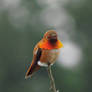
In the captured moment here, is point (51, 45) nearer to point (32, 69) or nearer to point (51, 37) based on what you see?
point (51, 37)

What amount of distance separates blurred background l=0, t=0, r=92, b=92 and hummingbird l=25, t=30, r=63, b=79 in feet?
53.0

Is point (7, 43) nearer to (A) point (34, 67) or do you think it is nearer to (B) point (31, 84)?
(B) point (31, 84)

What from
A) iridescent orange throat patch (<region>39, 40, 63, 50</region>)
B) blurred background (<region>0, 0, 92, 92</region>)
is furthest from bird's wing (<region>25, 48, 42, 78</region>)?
blurred background (<region>0, 0, 92, 92</region>)

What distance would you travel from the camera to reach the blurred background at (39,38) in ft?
68.4

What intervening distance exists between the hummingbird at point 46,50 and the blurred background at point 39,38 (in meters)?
16.1

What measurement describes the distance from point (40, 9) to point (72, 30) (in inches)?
103

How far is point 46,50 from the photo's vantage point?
2.24 m

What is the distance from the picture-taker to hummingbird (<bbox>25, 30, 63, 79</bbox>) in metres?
2.15

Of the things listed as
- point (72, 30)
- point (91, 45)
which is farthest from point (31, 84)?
point (72, 30)

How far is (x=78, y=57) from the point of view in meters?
25.0

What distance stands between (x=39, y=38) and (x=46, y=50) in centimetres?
1710

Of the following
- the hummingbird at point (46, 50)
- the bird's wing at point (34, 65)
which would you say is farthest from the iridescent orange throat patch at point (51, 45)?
the bird's wing at point (34, 65)

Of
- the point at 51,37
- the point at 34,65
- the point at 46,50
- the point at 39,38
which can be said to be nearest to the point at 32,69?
the point at 34,65

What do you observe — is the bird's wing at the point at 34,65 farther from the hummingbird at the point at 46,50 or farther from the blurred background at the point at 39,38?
the blurred background at the point at 39,38
